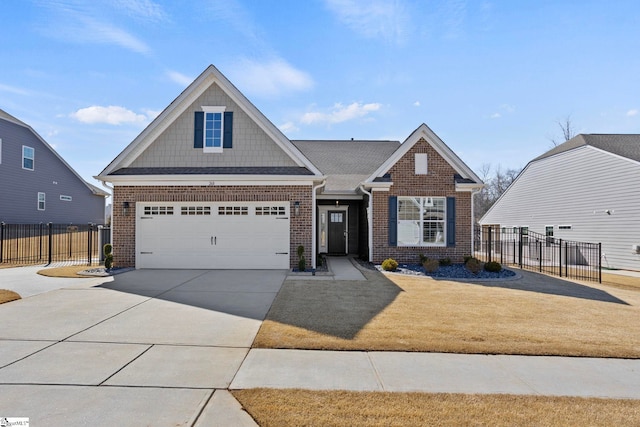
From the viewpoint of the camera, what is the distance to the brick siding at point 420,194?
13773 millimetres

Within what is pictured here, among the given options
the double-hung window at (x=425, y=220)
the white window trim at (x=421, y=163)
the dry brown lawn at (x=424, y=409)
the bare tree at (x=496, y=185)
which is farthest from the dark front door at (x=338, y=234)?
the bare tree at (x=496, y=185)

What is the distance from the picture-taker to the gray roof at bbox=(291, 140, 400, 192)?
661 inches

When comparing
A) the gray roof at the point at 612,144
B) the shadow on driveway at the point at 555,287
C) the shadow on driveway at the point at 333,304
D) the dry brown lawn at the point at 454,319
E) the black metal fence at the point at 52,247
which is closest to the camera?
the dry brown lawn at the point at 454,319

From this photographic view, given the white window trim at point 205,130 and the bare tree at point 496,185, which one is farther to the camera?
the bare tree at point 496,185

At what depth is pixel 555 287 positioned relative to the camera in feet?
34.1

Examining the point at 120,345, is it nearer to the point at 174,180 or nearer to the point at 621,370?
the point at 621,370

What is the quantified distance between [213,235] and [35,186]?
759 inches

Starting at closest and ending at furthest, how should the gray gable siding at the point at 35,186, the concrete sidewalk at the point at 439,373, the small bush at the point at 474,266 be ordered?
the concrete sidewalk at the point at 439,373
the small bush at the point at 474,266
the gray gable siding at the point at 35,186

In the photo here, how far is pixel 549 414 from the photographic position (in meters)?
3.32

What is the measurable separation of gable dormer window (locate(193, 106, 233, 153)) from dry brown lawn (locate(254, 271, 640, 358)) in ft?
20.4

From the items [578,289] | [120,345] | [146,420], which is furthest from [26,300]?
[578,289]

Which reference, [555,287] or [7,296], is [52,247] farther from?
[555,287]

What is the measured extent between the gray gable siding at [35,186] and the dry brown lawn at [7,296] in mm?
17518

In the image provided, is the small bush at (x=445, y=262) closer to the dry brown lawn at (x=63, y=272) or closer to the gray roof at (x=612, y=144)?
the gray roof at (x=612, y=144)
